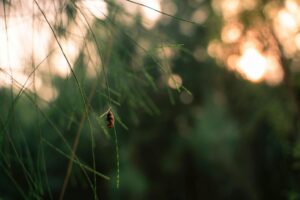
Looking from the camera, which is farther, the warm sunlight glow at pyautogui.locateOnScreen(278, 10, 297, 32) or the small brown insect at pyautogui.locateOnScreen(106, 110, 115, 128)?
the warm sunlight glow at pyautogui.locateOnScreen(278, 10, 297, 32)

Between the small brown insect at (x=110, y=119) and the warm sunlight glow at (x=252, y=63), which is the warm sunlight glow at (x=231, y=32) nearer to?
the warm sunlight glow at (x=252, y=63)

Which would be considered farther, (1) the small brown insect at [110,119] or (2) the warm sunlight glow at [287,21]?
(2) the warm sunlight glow at [287,21]

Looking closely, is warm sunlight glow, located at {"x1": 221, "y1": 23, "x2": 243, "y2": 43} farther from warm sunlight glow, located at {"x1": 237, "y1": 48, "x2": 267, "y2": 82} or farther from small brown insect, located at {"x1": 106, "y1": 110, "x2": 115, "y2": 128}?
small brown insect, located at {"x1": 106, "y1": 110, "x2": 115, "y2": 128}

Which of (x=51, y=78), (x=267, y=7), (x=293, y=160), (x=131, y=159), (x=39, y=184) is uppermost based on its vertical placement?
(x=131, y=159)

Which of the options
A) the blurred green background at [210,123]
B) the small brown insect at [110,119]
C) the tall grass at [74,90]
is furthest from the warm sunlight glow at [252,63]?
the small brown insect at [110,119]

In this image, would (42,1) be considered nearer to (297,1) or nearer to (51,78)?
(51,78)

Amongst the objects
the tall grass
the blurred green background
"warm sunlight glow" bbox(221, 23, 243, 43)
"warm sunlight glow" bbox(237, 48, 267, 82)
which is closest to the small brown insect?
the tall grass

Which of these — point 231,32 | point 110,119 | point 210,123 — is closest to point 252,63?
point 231,32

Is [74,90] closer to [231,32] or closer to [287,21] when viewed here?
[287,21]

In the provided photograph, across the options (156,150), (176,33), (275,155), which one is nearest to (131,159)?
(156,150)
